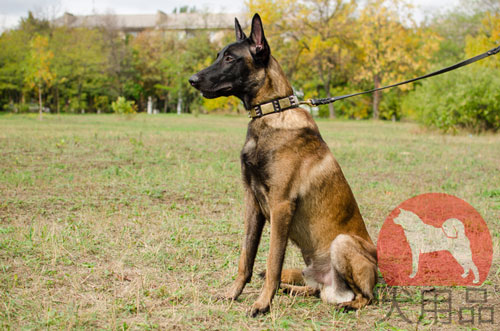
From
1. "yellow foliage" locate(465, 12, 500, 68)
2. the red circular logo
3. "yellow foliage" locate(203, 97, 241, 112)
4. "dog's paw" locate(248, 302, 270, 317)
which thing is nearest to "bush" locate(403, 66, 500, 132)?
"yellow foliage" locate(465, 12, 500, 68)

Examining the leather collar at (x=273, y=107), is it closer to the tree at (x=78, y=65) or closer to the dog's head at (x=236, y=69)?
the dog's head at (x=236, y=69)

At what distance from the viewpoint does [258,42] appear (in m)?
3.17

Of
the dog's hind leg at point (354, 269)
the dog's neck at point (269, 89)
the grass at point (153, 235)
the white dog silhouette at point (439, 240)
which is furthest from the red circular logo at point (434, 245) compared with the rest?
the dog's neck at point (269, 89)

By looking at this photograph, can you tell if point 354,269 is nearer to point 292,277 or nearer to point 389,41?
point 292,277

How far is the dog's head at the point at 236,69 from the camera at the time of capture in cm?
321

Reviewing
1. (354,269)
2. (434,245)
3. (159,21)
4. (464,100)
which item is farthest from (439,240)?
(159,21)

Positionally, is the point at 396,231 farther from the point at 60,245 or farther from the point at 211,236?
the point at 60,245

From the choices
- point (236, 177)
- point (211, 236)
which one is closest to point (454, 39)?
point (236, 177)

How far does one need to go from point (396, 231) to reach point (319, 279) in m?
2.46

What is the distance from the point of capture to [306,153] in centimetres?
320

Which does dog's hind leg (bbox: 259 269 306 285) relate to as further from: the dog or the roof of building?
the roof of building

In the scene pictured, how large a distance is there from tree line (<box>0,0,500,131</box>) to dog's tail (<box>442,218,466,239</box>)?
45.5 feet

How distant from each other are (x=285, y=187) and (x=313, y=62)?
36996 millimetres

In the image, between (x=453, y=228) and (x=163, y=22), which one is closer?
(x=453, y=228)
